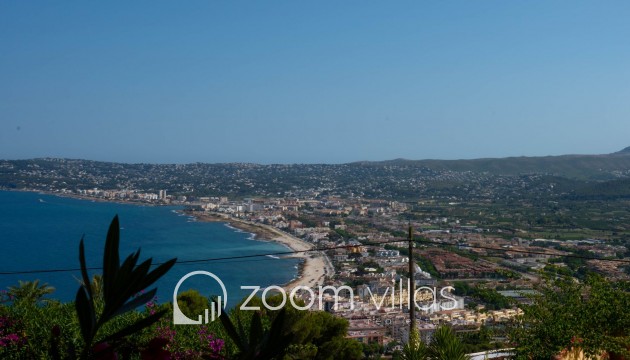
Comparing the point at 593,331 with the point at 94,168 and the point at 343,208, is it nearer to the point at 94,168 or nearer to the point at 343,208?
the point at 343,208

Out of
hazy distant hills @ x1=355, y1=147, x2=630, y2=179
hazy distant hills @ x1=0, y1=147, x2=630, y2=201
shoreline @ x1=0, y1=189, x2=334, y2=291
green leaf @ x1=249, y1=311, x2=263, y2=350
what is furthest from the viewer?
hazy distant hills @ x1=355, y1=147, x2=630, y2=179

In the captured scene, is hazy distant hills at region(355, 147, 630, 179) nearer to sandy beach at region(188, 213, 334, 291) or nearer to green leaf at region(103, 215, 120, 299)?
sandy beach at region(188, 213, 334, 291)

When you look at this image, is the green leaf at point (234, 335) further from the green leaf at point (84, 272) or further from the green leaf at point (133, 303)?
the green leaf at point (84, 272)

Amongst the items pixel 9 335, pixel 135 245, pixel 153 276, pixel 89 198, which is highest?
pixel 153 276

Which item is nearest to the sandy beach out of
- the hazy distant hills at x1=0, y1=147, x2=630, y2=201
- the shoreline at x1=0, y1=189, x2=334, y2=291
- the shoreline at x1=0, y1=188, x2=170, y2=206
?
the shoreline at x1=0, y1=189, x2=334, y2=291

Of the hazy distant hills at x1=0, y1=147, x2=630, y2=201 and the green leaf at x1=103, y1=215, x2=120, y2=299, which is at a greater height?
the green leaf at x1=103, y1=215, x2=120, y2=299

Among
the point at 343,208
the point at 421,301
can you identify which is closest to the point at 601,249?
the point at 421,301

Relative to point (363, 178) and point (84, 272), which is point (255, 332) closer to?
point (84, 272)

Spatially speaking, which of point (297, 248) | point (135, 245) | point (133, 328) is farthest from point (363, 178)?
point (133, 328)
